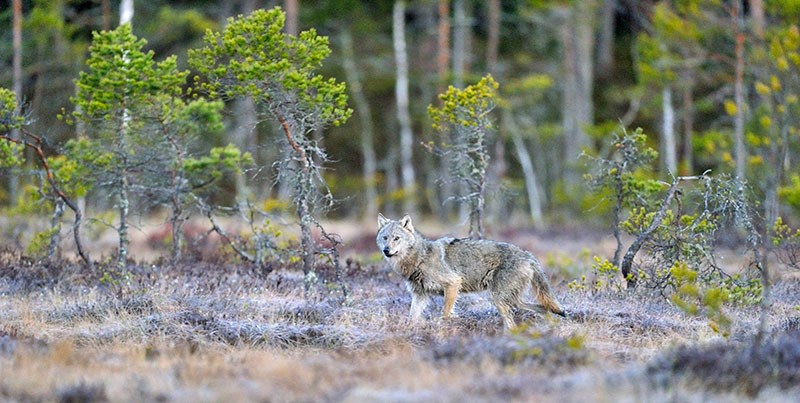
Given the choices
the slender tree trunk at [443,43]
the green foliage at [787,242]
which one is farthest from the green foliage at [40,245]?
the slender tree trunk at [443,43]

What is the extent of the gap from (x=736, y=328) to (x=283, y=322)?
5937mm

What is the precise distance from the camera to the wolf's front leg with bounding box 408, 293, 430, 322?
39.8 feet

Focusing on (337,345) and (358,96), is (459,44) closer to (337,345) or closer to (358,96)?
(358,96)

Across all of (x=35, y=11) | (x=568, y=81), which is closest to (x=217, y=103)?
(x=35, y=11)

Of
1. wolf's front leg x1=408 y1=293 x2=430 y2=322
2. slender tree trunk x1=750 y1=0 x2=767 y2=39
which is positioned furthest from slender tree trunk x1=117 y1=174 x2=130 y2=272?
slender tree trunk x1=750 y1=0 x2=767 y2=39

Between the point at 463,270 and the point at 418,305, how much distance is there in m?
0.79

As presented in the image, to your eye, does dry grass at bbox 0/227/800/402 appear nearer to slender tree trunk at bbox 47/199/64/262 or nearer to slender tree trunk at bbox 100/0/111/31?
slender tree trunk at bbox 47/199/64/262

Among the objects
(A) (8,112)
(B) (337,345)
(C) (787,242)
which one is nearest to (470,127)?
(C) (787,242)

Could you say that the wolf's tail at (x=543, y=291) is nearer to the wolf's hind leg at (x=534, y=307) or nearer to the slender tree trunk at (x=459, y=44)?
the wolf's hind leg at (x=534, y=307)

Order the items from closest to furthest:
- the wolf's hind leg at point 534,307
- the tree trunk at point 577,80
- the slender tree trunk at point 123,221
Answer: the wolf's hind leg at point 534,307 < the slender tree trunk at point 123,221 < the tree trunk at point 577,80

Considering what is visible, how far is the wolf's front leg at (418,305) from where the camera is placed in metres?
12.1

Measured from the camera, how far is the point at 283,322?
1202 centimetres

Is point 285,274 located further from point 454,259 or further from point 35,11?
point 35,11

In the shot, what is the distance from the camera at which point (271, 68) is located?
43.3 ft
